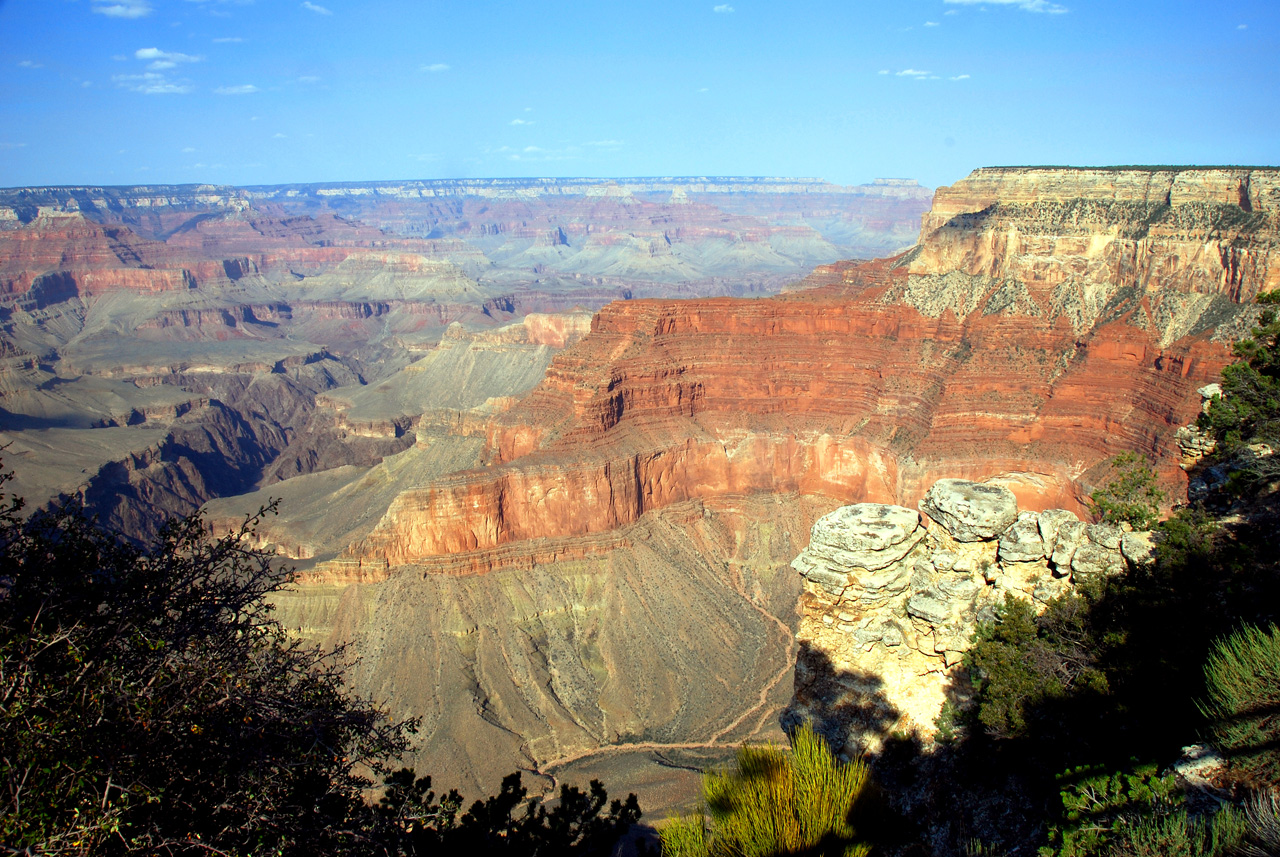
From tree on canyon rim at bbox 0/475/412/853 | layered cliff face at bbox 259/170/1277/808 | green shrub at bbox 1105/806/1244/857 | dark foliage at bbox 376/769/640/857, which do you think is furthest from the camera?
layered cliff face at bbox 259/170/1277/808

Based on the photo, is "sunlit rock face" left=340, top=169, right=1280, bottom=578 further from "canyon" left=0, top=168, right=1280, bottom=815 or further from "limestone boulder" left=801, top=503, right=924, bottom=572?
"limestone boulder" left=801, top=503, right=924, bottom=572

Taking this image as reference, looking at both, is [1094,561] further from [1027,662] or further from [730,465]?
[730,465]

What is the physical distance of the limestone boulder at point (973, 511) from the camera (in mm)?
19516

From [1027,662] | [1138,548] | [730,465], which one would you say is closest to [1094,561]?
[1138,548]

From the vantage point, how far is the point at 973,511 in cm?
1969

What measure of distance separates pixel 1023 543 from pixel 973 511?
1423 millimetres

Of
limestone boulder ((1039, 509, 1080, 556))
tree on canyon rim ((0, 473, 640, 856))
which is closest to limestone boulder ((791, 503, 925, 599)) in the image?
limestone boulder ((1039, 509, 1080, 556))

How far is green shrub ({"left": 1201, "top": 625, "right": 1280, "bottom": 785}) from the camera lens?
393 inches

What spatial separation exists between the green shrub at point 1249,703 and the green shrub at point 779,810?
526cm

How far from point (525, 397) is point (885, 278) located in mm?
32106

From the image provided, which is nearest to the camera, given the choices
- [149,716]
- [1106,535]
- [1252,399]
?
[149,716]

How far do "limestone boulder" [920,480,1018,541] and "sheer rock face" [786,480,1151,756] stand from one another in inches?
2.4

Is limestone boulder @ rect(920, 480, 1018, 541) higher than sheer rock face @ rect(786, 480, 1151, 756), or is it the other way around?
limestone boulder @ rect(920, 480, 1018, 541)

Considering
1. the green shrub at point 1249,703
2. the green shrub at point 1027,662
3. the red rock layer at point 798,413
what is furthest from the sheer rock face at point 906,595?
the red rock layer at point 798,413
